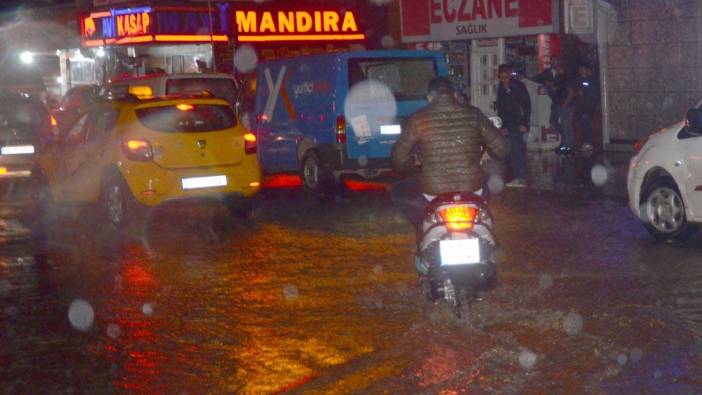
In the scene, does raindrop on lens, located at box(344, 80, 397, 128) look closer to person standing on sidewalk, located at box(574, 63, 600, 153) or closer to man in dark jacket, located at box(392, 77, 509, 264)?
person standing on sidewalk, located at box(574, 63, 600, 153)

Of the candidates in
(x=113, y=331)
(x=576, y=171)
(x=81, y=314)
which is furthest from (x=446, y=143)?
(x=576, y=171)

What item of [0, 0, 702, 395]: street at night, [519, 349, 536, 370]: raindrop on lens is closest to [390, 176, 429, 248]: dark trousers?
[0, 0, 702, 395]: street at night

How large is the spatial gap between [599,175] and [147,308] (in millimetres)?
10407

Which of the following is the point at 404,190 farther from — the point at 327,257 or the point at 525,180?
the point at 525,180

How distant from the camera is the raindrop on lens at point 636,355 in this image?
7.23 m

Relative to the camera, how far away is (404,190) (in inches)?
352

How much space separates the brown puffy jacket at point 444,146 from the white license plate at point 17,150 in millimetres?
13335

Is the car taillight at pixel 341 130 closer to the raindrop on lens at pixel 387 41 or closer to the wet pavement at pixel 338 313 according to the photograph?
the wet pavement at pixel 338 313

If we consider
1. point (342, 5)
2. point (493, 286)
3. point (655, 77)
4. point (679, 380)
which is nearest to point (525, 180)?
point (655, 77)

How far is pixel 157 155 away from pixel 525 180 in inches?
240

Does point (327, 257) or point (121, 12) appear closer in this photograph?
point (327, 257)

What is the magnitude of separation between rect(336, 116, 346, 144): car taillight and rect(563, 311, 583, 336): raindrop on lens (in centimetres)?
821

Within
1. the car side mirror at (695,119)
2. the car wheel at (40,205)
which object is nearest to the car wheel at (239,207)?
the car wheel at (40,205)

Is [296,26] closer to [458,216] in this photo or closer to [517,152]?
[517,152]
